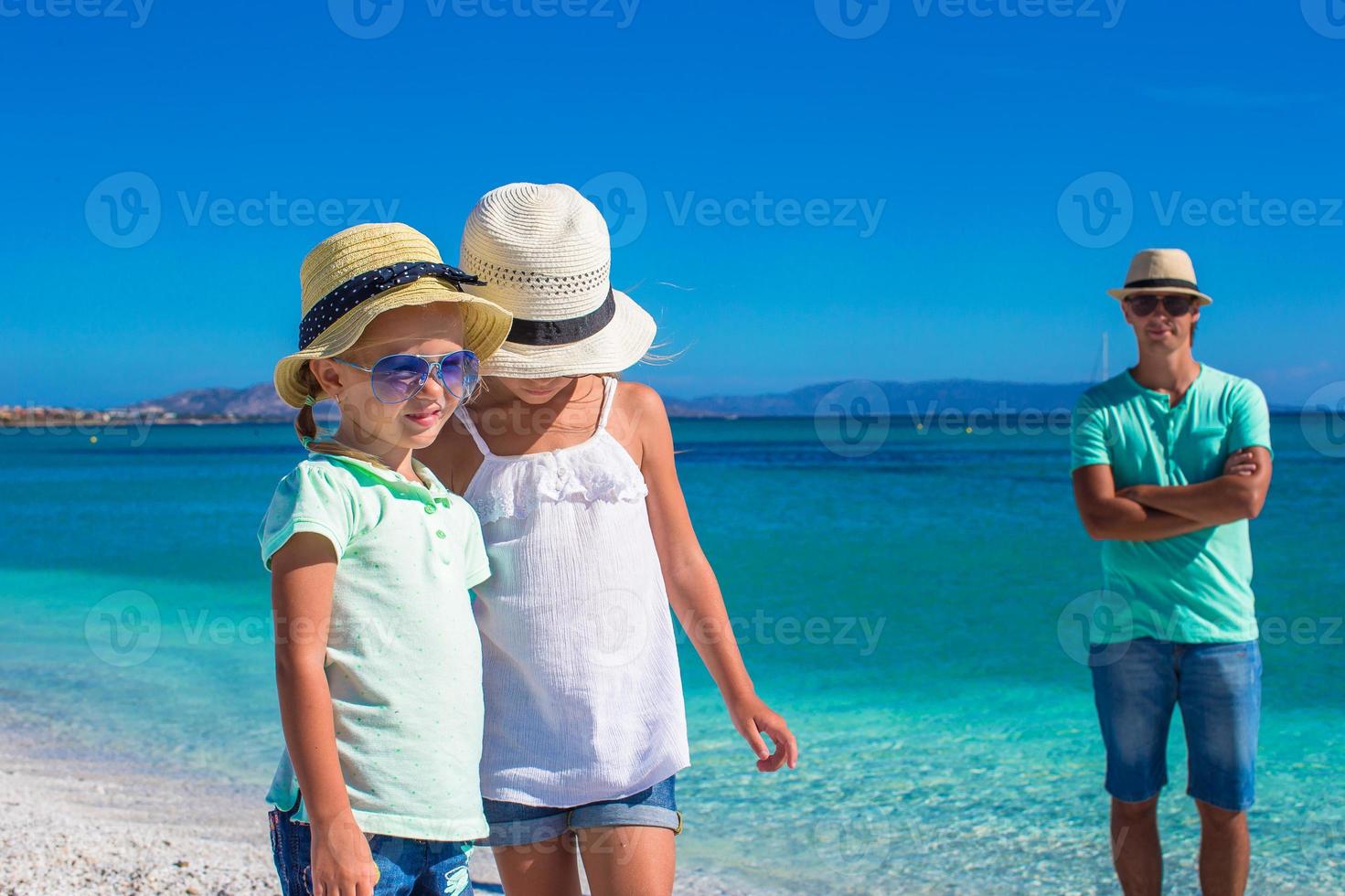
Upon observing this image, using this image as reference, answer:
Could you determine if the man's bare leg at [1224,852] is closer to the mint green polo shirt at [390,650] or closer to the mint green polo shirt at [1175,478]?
the mint green polo shirt at [1175,478]

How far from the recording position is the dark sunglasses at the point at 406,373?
1.80m

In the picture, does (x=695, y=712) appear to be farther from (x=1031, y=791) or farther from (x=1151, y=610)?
(x=1151, y=610)

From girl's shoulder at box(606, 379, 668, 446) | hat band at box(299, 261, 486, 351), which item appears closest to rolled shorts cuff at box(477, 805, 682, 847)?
girl's shoulder at box(606, 379, 668, 446)

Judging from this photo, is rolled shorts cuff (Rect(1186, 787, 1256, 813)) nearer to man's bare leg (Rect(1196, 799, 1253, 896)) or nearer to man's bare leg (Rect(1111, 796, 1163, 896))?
man's bare leg (Rect(1196, 799, 1253, 896))

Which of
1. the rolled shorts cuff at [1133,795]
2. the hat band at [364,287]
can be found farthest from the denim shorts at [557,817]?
the rolled shorts cuff at [1133,795]

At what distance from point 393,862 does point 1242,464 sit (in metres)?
2.61

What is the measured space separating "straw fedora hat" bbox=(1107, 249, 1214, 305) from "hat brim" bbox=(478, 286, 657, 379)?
189 centimetres

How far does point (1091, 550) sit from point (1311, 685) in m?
9.18

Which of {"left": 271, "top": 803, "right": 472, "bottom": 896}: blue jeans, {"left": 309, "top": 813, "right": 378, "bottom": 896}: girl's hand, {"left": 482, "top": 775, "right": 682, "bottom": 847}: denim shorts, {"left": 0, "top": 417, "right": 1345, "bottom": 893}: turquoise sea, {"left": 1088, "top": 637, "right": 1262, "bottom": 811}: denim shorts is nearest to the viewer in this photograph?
{"left": 309, "top": 813, "right": 378, "bottom": 896}: girl's hand

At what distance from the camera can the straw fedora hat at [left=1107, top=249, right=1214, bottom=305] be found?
338 centimetres

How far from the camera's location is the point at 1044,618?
11273 mm

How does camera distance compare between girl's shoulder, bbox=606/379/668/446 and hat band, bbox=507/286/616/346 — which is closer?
hat band, bbox=507/286/616/346

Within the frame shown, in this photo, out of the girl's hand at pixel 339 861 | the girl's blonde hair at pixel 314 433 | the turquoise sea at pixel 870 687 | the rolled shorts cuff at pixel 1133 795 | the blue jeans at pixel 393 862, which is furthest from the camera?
the turquoise sea at pixel 870 687

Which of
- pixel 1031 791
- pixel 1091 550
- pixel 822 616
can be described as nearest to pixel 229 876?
pixel 1031 791
